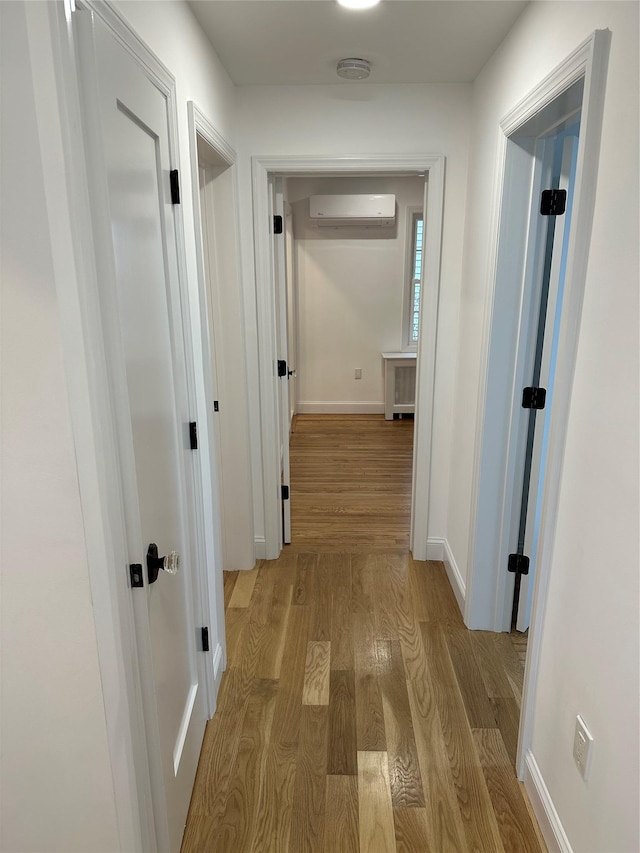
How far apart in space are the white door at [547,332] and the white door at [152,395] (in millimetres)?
1277

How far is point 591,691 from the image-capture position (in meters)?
1.36

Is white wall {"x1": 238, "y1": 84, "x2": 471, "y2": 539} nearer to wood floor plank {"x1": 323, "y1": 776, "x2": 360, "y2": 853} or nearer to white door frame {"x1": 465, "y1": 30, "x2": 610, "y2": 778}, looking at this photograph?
white door frame {"x1": 465, "y1": 30, "x2": 610, "y2": 778}

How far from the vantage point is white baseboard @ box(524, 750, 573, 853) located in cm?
153

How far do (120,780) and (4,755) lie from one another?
9.9 inches

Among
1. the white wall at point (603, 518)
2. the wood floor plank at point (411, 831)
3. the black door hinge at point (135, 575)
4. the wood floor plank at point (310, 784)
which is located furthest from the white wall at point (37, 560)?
the white wall at point (603, 518)

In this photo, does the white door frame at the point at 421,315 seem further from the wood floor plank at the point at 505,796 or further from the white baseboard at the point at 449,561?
the wood floor plank at the point at 505,796

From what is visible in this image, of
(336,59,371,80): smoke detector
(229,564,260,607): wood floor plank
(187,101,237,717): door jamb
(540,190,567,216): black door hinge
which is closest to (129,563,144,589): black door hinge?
(187,101,237,717): door jamb

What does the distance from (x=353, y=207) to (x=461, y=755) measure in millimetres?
4881

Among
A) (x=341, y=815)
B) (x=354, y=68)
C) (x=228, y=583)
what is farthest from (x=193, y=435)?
(x=354, y=68)

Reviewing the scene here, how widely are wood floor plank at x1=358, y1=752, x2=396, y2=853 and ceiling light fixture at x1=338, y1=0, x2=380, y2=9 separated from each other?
2.45m

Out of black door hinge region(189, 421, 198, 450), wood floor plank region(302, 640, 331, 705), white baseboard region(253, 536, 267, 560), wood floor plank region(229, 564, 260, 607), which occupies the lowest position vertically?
wood floor plank region(302, 640, 331, 705)

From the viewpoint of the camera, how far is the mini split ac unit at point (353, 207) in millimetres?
5555

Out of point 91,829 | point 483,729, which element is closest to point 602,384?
point 483,729

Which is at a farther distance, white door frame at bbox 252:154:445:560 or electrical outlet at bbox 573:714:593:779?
white door frame at bbox 252:154:445:560
